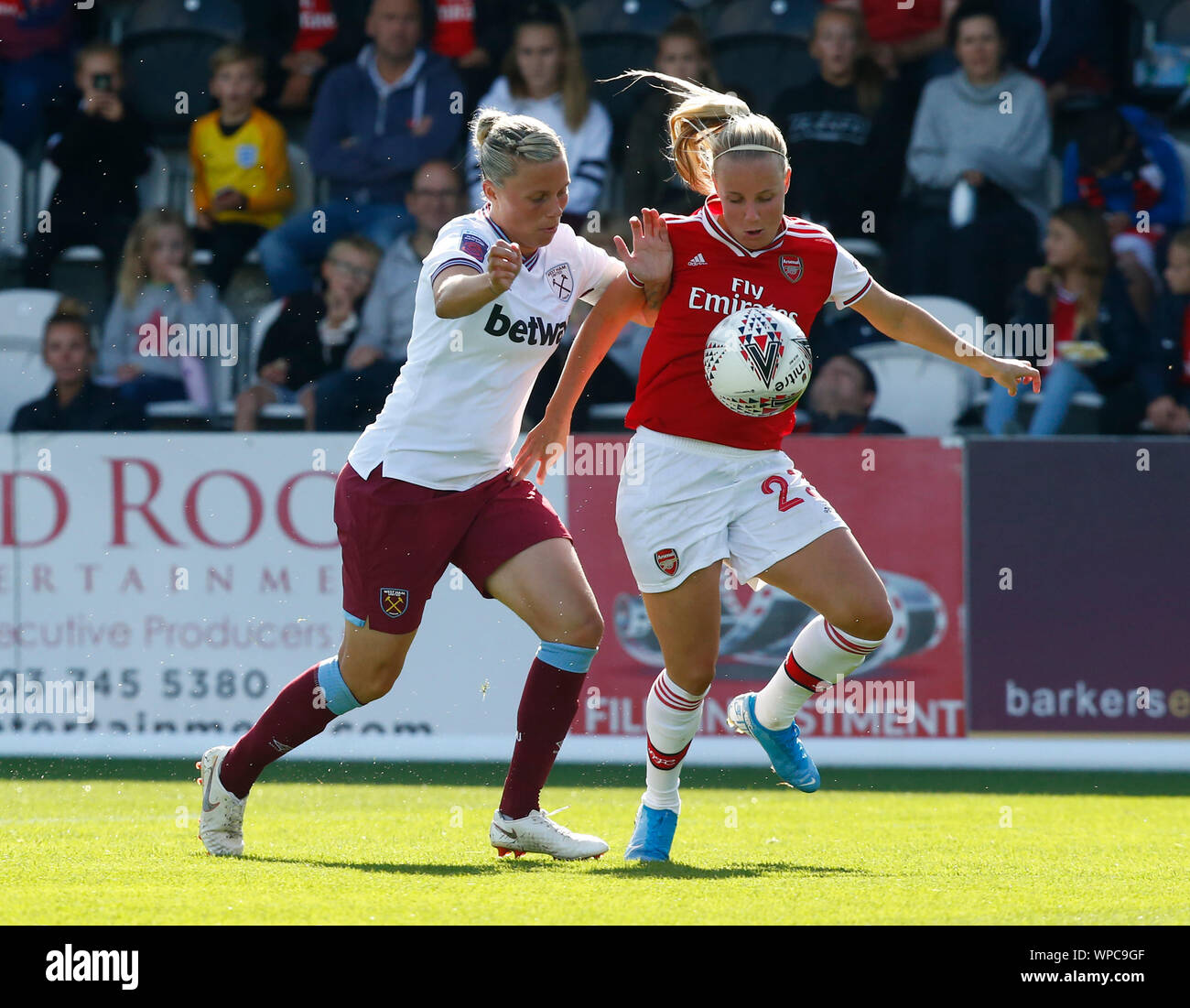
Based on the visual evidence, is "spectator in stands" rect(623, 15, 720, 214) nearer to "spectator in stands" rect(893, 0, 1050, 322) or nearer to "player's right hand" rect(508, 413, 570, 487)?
"spectator in stands" rect(893, 0, 1050, 322)

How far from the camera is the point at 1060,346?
9.13 meters

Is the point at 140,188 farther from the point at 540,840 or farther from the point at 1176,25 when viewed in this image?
the point at 540,840

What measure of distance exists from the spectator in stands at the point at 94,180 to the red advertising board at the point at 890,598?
356cm

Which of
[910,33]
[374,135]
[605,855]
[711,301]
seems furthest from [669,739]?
[910,33]

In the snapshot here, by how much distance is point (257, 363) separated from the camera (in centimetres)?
946

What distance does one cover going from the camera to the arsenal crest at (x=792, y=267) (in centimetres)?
491

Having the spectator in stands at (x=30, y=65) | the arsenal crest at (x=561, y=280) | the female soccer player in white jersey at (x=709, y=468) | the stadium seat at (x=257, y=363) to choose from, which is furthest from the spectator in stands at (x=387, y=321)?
the female soccer player in white jersey at (x=709, y=468)

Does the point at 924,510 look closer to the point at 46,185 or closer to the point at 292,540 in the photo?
the point at 292,540

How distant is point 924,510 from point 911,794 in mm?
1684

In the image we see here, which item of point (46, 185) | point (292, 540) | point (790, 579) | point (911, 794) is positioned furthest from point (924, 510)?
point (46, 185)

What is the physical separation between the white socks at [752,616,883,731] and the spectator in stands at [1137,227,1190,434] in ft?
15.0

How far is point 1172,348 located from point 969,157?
164cm

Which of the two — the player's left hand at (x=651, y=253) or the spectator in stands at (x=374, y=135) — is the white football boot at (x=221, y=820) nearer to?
the player's left hand at (x=651, y=253)
